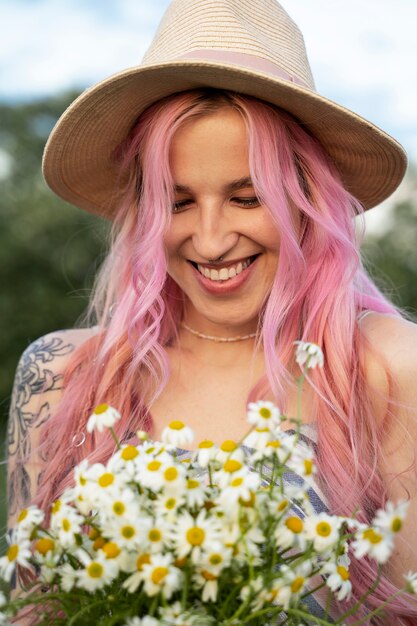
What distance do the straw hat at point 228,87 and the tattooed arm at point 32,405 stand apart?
22.1 inches

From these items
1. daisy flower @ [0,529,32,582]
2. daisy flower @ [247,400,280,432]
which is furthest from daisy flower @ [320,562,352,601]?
daisy flower @ [0,529,32,582]

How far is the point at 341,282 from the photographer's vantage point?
2.22 m

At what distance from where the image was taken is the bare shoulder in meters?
2.51

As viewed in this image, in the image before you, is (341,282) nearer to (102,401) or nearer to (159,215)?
(159,215)

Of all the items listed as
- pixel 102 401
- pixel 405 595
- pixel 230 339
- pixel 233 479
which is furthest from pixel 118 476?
pixel 230 339

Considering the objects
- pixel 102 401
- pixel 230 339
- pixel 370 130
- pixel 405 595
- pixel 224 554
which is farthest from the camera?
pixel 230 339

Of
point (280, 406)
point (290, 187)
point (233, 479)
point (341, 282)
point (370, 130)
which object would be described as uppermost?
point (370, 130)

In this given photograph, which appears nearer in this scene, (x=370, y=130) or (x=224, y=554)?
(x=224, y=554)

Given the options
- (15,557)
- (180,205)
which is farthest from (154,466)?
(180,205)

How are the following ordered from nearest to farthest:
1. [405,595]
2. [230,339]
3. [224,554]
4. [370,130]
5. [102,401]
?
[224,554]
[405,595]
[370,130]
[102,401]
[230,339]

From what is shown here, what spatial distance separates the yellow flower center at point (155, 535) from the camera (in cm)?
110

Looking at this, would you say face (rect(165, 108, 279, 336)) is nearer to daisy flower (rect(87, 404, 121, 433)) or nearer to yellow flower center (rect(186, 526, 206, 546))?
daisy flower (rect(87, 404, 121, 433))

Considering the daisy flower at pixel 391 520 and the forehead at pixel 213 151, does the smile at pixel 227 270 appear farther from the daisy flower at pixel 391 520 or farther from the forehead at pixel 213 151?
the daisy flower at pixel 391 520

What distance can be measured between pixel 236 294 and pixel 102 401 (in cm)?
50
